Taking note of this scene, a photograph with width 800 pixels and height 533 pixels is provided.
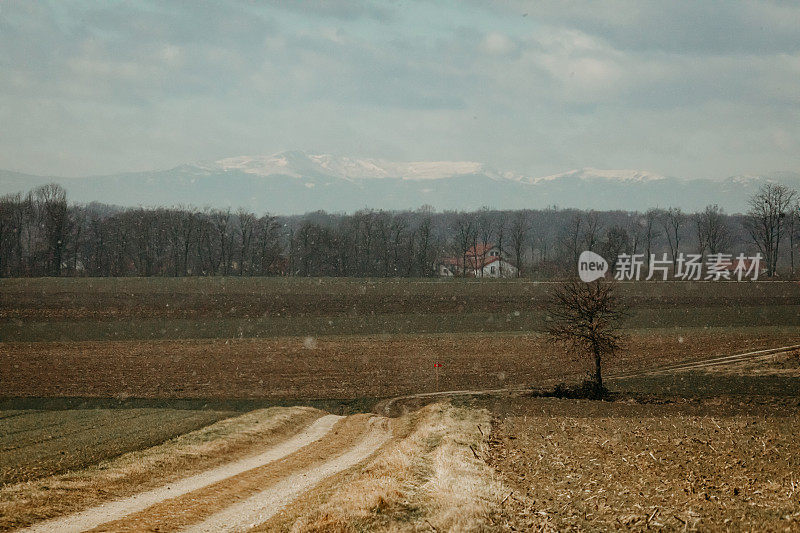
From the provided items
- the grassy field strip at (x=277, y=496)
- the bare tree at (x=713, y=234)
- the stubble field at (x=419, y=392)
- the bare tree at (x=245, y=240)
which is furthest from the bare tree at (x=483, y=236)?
the grassy field strip at (x=277, y=496)

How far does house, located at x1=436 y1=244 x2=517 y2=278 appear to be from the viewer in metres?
136

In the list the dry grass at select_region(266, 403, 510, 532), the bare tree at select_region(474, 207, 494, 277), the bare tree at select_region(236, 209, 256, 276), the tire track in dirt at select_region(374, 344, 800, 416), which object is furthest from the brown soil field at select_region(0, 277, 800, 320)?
the bare tree at select_region(474, 207, 494, 277)

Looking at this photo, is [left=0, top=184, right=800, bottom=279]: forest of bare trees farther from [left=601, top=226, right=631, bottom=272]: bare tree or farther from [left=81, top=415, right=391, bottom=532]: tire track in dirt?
[left=81, top=415, right=391, bottom=532]: tire track in dirt

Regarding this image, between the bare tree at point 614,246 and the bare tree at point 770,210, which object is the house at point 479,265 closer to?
the bare tree at point 614,246

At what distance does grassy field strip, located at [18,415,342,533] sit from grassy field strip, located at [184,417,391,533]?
1.91 metres

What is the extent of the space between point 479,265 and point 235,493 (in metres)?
137

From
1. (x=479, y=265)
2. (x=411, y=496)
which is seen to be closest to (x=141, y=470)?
(x=411, y=496)

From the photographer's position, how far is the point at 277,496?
15.2m

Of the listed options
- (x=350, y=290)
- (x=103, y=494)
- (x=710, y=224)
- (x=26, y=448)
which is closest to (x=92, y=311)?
(x=350, y=290)

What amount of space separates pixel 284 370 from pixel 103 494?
28.1 meters

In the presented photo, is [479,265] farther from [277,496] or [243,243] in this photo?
[277,496]

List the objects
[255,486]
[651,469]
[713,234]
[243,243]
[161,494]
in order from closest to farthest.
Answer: [651,469], [161,494], [255,486], [243,243], [713,234]

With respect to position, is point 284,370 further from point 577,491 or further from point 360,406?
point 577,491

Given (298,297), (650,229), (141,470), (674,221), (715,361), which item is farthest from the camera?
(650,229)
